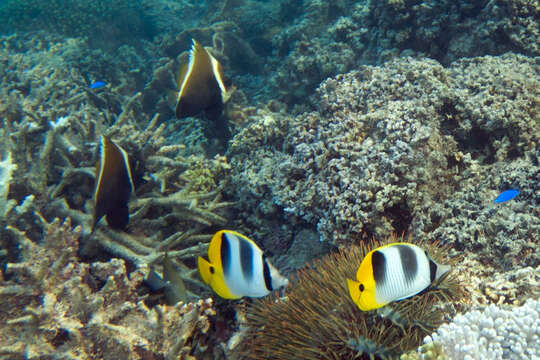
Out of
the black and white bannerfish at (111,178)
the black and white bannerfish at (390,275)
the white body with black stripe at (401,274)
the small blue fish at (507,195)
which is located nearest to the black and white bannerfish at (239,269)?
the black and white bannerfish at (390,275)

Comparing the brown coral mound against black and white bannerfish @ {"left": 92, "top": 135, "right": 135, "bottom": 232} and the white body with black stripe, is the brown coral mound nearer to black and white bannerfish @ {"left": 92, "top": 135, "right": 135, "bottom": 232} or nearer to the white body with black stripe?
the white body with black stripe

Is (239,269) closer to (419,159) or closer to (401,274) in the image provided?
(401,274)

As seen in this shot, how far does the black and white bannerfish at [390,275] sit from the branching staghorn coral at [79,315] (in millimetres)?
1238

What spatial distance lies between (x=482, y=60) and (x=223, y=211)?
384 centimetres

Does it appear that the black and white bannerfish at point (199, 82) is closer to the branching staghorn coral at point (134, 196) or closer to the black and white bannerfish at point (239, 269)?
the branching staghorn coral at point (134, 196)

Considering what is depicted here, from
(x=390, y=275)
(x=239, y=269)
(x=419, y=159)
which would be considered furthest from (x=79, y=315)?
(x=419, y=159)

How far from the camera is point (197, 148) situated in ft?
19.4

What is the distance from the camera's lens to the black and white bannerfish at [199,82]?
3410mm

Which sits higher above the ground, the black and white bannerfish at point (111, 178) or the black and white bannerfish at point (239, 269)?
the black and white bannerfish at point (111, 178)

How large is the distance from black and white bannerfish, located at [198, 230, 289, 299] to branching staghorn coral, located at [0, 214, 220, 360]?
493mm

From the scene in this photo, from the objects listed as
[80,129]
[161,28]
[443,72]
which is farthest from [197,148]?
[161,28]

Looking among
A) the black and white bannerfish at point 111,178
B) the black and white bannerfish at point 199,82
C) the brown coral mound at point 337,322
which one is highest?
the black and white bannerfish at point 199,82

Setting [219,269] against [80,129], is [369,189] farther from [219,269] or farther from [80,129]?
[80,129]

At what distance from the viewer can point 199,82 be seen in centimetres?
346
